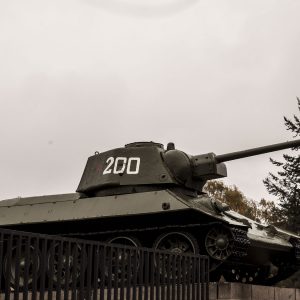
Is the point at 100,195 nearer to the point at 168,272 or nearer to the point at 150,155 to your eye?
the point at 150,155

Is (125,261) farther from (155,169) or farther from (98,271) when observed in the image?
(155,169)

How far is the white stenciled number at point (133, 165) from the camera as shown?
1549 cm

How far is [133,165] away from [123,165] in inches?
10.1

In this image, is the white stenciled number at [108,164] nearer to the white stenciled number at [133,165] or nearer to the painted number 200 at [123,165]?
the painted number 200 at [123,165]

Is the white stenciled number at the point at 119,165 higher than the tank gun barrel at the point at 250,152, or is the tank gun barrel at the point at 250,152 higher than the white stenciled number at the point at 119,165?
the tank gun barrel at the point at 250,152

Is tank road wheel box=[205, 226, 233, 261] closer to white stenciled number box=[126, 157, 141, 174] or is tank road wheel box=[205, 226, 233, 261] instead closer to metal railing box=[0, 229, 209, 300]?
white stenciled number box=[126, 157, 141, 174]

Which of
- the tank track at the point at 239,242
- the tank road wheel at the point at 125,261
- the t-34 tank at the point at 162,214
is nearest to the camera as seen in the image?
the tank road wheel at the point at 125,261

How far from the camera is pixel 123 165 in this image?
15734mm

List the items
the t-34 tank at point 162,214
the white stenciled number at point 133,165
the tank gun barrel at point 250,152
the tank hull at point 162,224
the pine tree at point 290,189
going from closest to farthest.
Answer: the tank hull at point 162,224 < the t-34 tank at point 162,214 < the tank gun barrel at point 250,152 < the white stenciled number at point 133,165 < the pine tree at point 290,189

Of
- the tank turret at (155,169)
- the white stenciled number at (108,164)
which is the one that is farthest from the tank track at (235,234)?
the white stenciled number at (108,164)

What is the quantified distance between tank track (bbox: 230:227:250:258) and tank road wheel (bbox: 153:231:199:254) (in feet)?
2.78

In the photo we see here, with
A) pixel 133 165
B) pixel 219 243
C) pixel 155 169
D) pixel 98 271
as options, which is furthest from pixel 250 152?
pixel 98 271

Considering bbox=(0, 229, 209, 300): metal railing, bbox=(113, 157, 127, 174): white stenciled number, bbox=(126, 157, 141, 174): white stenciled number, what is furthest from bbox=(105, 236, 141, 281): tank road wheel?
bbox=(113, 157, 127, 174): white stenciled number

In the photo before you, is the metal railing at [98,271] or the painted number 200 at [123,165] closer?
the metal railing at [98,271]
